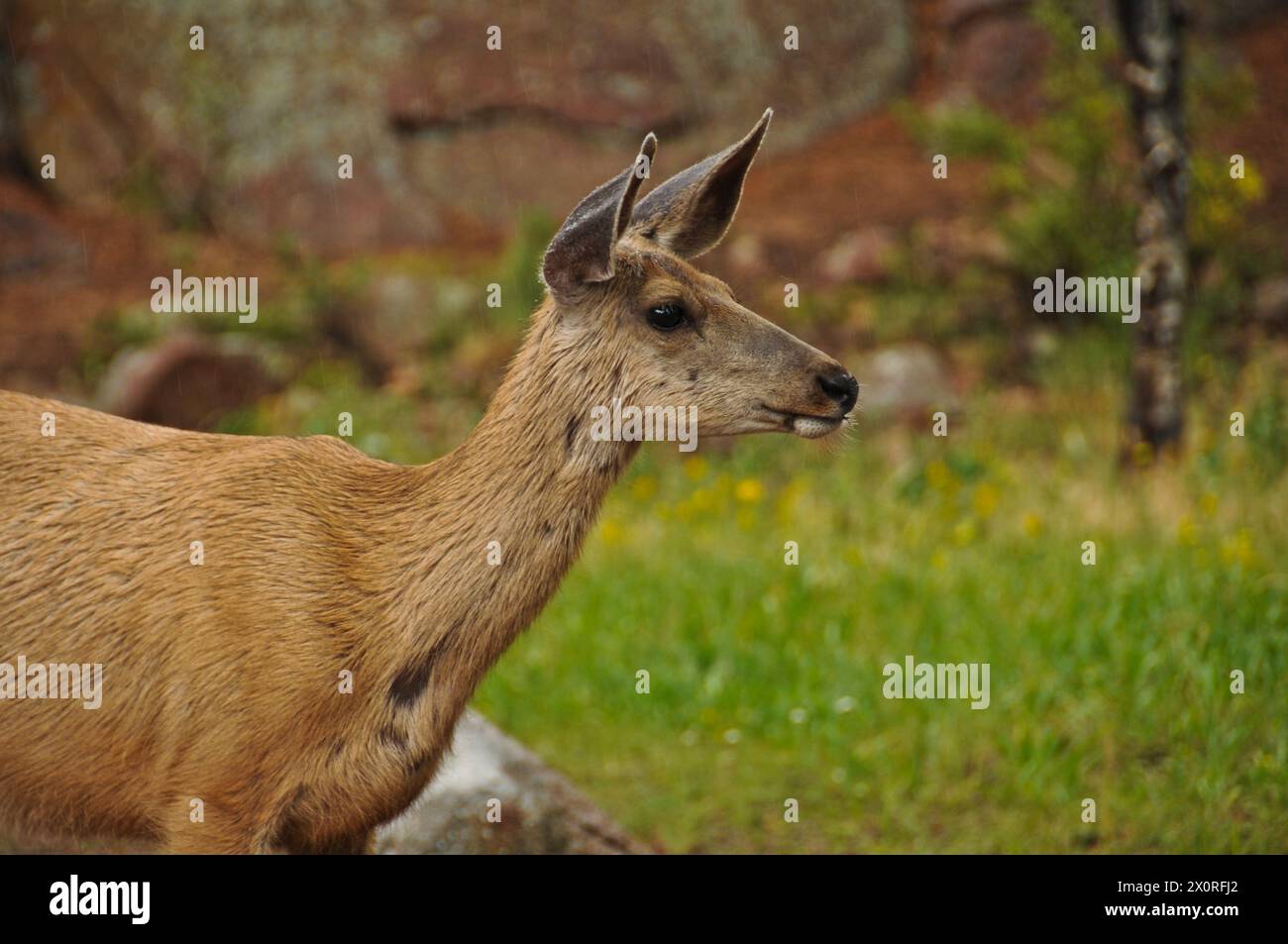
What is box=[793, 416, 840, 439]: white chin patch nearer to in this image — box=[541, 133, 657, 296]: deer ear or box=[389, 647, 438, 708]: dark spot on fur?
box=[541, 133, 657, 296]: deer ear

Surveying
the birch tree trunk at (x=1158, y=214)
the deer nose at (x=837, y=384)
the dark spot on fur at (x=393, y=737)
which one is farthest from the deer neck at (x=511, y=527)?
the birch tree trunk at (x=1158, y=214)

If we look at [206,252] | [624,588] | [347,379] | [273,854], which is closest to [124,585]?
[273,854]

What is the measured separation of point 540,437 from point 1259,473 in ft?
21.0

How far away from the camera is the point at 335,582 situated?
471 centimetres

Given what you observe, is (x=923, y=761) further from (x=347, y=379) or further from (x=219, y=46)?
(x=219, y=46)

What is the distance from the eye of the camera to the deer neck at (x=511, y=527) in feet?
15.3

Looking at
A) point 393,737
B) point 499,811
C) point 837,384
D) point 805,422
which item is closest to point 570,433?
point 805,422

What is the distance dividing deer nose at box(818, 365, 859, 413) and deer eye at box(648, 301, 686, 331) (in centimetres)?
47

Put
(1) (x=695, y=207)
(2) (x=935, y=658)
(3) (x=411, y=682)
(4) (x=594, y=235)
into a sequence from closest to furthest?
(4) (x=594, y=235)
(3) (x=411, y=682)
(1) (x=695, y=207)
(2) (x=935, y=658)

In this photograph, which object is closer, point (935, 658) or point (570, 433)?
point (570, 433)

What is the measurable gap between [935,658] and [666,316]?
3.88 m

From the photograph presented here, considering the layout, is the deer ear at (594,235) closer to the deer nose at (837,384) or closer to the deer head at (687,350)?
the deer head at (687,350)

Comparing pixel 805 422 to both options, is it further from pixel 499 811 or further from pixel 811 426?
pixel 499 811

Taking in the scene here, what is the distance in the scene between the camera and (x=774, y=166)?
1600 cm
